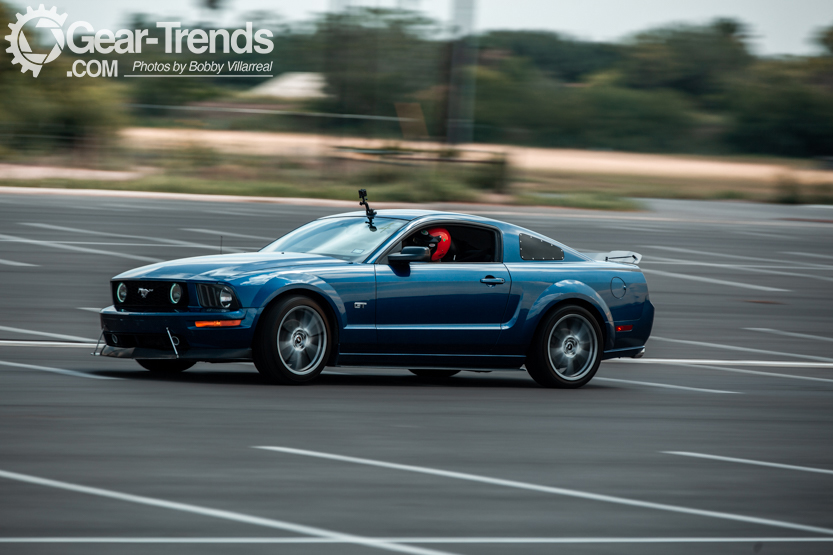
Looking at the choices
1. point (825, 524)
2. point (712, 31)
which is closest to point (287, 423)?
point (825, 524)

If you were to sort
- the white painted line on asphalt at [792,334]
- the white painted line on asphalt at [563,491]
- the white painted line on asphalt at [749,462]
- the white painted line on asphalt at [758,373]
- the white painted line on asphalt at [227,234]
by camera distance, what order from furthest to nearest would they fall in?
the white painted line on asphalt at [227,234], the white painted line on asphalt at [792,334], the white painted line on asphalt at [758,373], the white painted line on asphalt at [749,462], the white painted line on asphalt at [563,491]

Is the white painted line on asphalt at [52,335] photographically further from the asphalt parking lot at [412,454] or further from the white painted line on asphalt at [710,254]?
the white painted line on asphalt at [710,254]

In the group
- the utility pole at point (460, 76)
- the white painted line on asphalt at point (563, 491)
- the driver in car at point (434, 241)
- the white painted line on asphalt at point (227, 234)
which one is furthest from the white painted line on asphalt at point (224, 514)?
the utility pole at point (460, 76)

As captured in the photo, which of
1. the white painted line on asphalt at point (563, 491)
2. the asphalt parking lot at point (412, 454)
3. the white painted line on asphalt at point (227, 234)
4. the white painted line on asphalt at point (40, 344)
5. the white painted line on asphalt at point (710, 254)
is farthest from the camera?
the white painted line on asphalt at point (710, 254)

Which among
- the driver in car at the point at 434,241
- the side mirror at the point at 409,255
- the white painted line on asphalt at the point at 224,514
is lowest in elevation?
the white painted line on asphalt at the point at 224,514

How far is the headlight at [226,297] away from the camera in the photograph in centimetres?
886

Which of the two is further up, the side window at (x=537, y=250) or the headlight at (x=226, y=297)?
the side window at (x=537, y=250)

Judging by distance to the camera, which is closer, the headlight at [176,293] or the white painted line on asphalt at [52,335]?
the headlight at [176,293]

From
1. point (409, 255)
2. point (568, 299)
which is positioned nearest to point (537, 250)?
point (568, 299)

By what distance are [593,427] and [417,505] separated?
2.75m

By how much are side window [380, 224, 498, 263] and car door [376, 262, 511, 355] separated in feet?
0.44

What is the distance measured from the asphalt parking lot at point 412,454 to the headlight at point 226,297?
Result: 642mm

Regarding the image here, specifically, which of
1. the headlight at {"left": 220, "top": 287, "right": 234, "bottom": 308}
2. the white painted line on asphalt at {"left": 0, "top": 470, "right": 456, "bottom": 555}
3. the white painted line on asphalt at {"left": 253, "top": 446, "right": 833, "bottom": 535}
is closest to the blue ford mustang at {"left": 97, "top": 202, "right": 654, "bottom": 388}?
the headlight at {"left": 220, "top": 287, "right": 234, "bottom": 308}

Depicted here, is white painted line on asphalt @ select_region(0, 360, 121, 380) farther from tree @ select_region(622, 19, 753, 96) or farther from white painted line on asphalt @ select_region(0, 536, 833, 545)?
tree @ select_region(622, 19, 753, 96)
